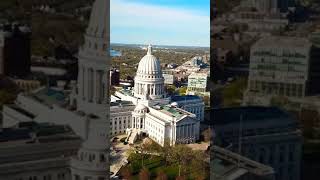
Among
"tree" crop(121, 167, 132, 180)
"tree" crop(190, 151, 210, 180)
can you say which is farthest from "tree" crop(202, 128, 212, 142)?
"tree" crop(121, 167, 132, 180)

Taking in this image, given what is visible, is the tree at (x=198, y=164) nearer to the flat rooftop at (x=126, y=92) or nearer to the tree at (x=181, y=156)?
the tree at (x=181, y=156)

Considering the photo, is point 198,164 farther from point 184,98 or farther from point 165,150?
point 184,98

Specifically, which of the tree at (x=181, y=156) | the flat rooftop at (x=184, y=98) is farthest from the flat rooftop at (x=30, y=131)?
the flat rooftop at (x=184, y=98)

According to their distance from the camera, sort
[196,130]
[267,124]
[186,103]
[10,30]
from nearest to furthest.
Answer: [10,30] < [267,124] < [196,130] < [186,103]

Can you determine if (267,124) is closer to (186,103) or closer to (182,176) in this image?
(182,176)

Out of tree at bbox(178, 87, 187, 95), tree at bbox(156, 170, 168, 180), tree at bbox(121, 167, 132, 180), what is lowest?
tree at bbox(156, 170, 168, 180)

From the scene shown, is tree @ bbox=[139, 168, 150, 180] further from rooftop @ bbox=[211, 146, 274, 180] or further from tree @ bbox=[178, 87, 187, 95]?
tree @ bbox=[178, 87, 187, 95]

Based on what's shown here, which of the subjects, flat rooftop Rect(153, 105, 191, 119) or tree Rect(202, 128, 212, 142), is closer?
tree Rect(202, 128, 212, 142)

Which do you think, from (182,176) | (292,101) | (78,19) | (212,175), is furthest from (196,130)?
(78,19)

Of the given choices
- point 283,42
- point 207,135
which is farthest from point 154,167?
point 283,42
